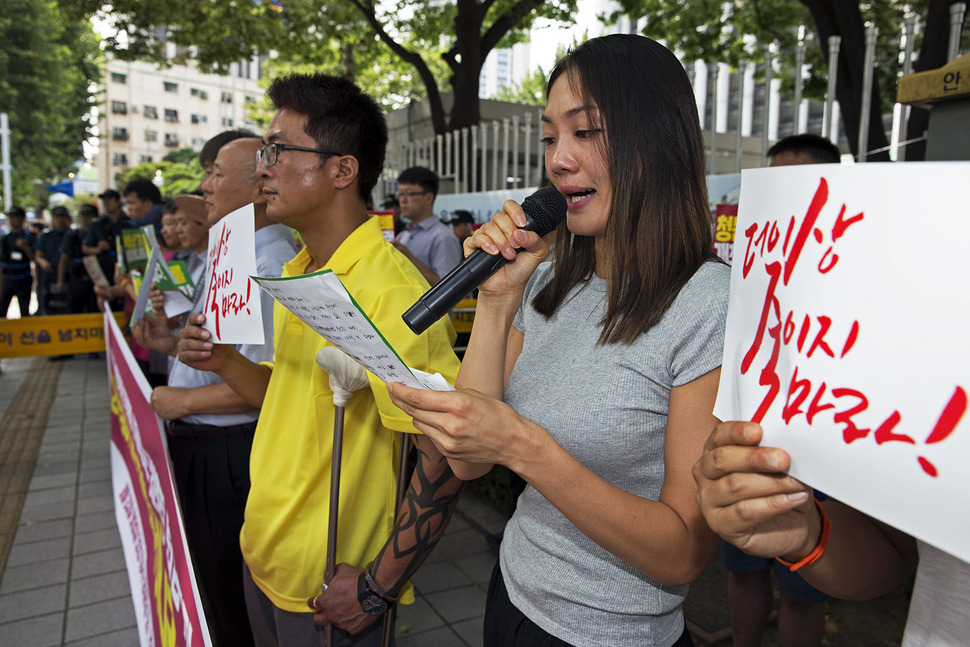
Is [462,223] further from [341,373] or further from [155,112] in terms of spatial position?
[155,112]

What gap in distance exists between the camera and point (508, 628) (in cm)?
142

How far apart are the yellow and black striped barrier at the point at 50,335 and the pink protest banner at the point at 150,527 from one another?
705 millimetres

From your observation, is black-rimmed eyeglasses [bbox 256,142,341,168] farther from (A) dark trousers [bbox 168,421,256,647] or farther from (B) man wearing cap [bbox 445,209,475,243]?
(B) man wearing cap [bbox 445,209,475,243]

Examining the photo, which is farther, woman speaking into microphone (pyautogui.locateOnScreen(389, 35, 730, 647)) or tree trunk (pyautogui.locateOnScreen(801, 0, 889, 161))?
tree trunk (pyautogui.locateOnScreen(801, 0, 889, 161))

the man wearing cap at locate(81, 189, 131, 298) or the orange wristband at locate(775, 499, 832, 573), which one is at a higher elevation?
the man wearing cap at locate(81, 189, 131, 298)

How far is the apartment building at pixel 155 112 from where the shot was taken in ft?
210

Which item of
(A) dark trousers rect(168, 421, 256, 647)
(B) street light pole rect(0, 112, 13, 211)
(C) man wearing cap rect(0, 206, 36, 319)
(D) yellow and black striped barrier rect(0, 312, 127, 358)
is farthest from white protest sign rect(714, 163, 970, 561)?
(B) street light pole rect(0, 112, 13, 211)

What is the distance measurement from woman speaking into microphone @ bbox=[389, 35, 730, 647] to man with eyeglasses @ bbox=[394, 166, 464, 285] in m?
4.67

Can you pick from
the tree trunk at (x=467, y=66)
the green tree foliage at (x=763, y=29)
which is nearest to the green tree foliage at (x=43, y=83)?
the tree trunk at (x=467, y=66)

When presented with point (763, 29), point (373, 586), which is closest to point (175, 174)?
point (763, 29)

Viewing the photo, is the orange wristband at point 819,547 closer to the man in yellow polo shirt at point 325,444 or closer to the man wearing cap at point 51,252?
the man in yellow polo shirt at point 325,444

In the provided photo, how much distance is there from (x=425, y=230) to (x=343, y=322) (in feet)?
17.4

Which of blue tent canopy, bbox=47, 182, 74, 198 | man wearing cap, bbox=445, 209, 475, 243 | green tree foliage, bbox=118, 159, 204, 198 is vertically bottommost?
man wearing cap, bbox=445, 209, 475, 243

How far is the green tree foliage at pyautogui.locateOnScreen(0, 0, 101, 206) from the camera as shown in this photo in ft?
80.0
